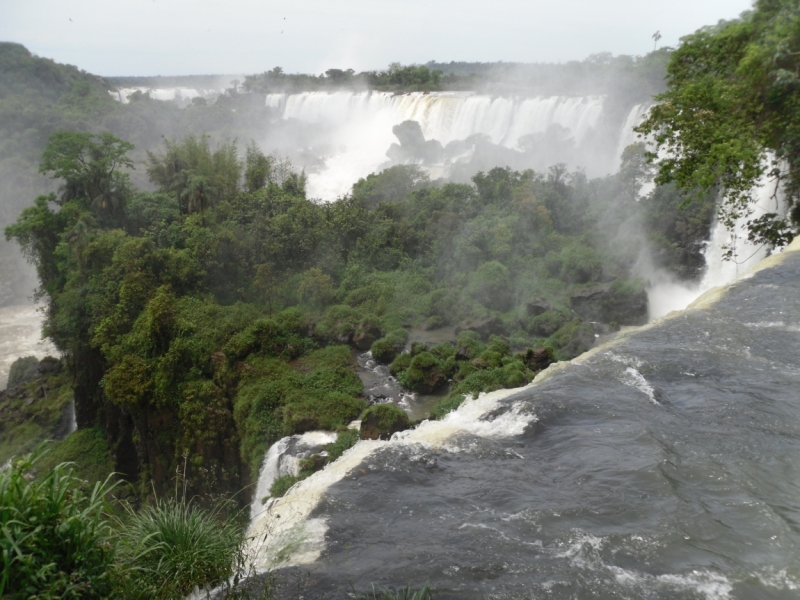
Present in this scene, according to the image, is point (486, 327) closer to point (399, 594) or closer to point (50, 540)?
point (399, 594)

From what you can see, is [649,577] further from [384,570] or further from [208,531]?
[208,531]

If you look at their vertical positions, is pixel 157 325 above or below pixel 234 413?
above

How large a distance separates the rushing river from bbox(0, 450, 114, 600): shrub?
156 cm

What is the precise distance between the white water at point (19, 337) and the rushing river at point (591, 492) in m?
26.5

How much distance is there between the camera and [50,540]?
125 inches

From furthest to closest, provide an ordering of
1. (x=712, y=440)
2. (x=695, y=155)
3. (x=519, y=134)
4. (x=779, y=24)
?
1. (x=519, y=134)
2. (x=695, y=155)
3. (x=779, y=24)
4. (x=712, y=440)

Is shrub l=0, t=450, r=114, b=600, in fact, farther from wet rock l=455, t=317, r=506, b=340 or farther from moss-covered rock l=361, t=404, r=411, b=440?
wet rock l=455, t=317, r=506, b=340

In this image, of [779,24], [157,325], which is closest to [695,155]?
[779,24]

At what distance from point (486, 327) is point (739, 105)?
366 inches

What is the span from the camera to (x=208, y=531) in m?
4.10

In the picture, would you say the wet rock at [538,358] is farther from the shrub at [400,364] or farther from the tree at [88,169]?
the tree at [88,169]

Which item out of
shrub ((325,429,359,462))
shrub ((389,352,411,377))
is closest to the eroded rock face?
shrub ((389,352,411,377))

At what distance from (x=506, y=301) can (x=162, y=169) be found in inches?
666

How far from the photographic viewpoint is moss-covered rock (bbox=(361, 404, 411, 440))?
12.0 meters
